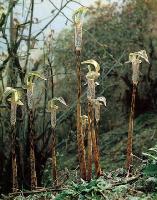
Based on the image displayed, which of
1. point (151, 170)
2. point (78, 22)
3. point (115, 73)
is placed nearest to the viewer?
point (151, 170)

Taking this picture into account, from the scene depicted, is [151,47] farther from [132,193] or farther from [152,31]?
[132,193]

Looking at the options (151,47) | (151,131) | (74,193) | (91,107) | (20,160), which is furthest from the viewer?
(151,47)

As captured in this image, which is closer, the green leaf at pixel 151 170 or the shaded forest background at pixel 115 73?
the green leaf at pixel 151 170

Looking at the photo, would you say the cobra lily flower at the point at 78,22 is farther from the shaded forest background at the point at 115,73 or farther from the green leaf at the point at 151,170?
the shaded forest background at the point at 115,73

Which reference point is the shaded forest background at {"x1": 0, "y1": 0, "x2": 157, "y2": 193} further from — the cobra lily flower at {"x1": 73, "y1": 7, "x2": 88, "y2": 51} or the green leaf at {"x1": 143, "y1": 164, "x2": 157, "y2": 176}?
the cobra lily flower at {"x1": 73, "y1": 7, "x2": 88, "y2": 51}

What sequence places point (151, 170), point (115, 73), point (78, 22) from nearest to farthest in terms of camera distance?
point (151, 170)
point (78, 22)
point (115, 73)

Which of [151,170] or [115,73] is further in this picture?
[115,73]

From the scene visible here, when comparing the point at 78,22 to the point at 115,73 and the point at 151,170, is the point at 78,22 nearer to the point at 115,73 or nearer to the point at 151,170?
the point at 151,170

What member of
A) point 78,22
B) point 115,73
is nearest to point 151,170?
point 78,22

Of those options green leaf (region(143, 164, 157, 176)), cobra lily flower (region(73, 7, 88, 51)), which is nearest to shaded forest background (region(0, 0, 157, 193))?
green leaf (region(143, 164, 157, 176))

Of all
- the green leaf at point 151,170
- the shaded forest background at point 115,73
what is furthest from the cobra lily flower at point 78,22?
the shaded forest background at point 115,73

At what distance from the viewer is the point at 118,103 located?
12.9 m

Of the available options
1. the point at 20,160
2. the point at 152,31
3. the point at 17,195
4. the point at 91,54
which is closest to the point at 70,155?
the point at 91,54

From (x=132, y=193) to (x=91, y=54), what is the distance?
861 centimetres
